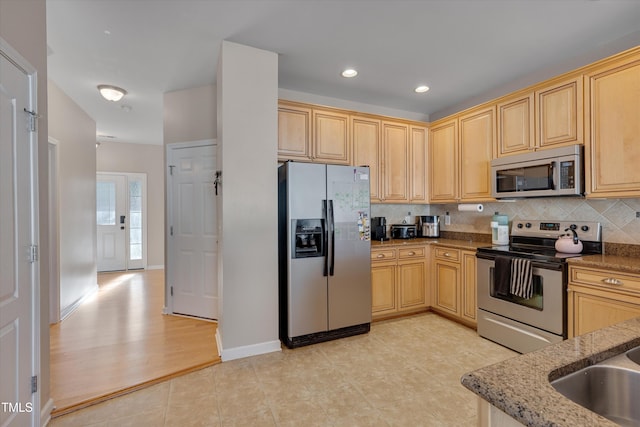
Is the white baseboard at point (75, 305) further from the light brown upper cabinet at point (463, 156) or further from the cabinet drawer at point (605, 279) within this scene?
the cabinet drawer at point (605, 279)

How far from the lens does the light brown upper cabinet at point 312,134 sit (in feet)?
11.2

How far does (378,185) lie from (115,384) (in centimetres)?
327

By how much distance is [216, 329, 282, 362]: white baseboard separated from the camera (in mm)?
2701

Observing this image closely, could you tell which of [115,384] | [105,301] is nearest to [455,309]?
[115,384]

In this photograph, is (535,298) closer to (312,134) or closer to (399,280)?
(399,280)

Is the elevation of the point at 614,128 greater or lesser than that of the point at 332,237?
greater

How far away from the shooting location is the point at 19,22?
168 centimetres

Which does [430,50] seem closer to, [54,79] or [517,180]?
[517,180]

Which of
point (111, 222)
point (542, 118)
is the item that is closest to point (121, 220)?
point (111, 222)

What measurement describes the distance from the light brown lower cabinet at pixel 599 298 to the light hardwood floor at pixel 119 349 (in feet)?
10.00

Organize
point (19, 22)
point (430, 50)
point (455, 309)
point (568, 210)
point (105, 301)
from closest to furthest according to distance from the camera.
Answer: point (19, 22) < point (430, 50) < point (568, 210) < point (455, 309) < point (105, 301)

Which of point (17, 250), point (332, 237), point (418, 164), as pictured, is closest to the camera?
point (17, 250)

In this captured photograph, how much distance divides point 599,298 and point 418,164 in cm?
246

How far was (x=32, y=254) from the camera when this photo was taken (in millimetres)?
1773
